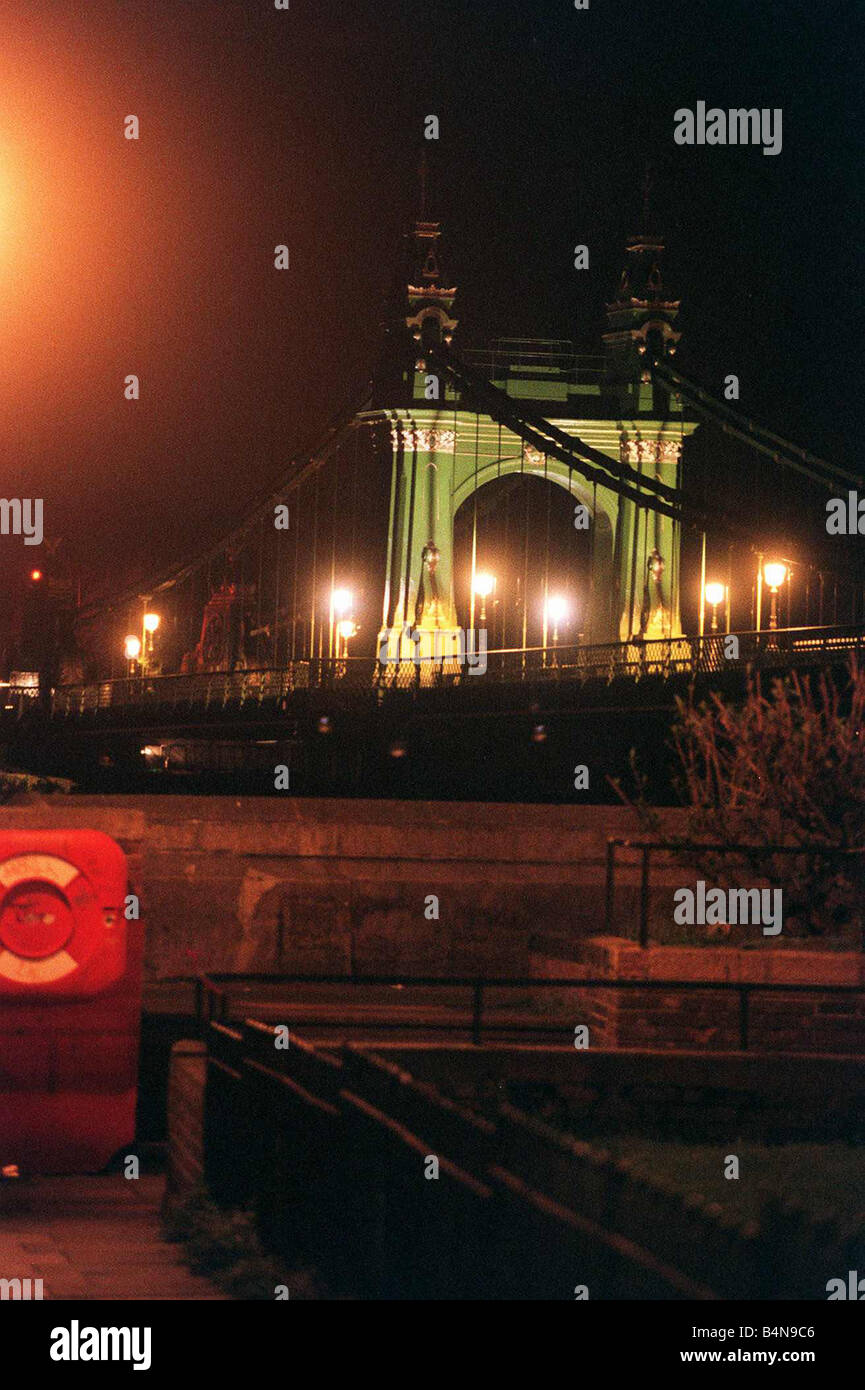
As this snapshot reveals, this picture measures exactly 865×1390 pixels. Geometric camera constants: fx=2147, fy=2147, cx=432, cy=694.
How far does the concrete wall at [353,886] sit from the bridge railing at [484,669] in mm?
17480

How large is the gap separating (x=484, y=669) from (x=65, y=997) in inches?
1536

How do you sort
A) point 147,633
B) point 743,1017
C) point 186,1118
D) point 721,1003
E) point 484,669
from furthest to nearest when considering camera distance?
point 147,633 → point 484,669 → point 721,1003 → point 743,1017 → point 186,1118

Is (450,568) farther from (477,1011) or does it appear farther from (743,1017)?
(477,1011)

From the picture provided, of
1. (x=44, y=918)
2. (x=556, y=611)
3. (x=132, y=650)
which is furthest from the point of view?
(x=132, y=650)

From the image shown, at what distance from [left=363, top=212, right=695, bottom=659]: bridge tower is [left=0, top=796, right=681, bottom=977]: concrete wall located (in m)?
40.7

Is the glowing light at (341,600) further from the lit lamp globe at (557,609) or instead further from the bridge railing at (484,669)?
the lit lamp globe at (557,609)

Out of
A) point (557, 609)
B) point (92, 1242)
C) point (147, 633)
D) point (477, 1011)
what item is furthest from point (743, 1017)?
point (147, 633)

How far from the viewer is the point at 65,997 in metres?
8.30

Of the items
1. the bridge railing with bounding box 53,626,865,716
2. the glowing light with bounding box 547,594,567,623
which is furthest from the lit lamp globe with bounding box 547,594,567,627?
the bridge railing with bounding box 53,626,865,716

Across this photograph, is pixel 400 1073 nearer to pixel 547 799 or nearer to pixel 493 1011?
pixel 493 1011

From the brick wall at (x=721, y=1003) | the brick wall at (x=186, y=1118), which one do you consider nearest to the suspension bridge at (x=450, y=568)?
the brick wall at (x=721, y=1003)

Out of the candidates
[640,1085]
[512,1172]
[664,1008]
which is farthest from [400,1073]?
[664,1008]

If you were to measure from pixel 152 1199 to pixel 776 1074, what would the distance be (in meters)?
2.98

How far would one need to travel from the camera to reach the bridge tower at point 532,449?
56688 mm
